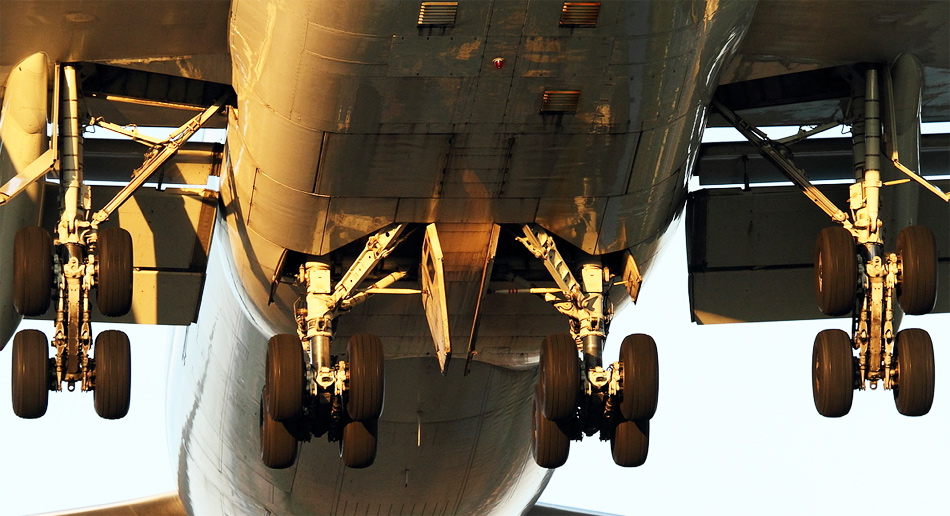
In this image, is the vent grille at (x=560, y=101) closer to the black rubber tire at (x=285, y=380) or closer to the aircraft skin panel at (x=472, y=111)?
the aircraft skin panel at (x=472, y=111)

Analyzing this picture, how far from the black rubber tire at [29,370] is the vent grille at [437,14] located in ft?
20.0

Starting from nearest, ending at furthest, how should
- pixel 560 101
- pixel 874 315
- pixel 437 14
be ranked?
→ pixel 437 14
pixel 560 101
pixel 874 315

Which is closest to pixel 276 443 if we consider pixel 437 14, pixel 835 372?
pixel 437 14

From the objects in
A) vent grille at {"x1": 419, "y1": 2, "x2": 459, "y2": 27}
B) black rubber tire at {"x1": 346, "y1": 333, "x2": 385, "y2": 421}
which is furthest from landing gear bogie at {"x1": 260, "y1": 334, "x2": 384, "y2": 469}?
vent grille at {"x1": 419, "y1": 2, "x2": 459, "y2": 27}

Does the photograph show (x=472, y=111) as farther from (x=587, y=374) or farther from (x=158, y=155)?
(x=158, y=155)

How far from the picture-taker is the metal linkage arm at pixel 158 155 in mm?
22516

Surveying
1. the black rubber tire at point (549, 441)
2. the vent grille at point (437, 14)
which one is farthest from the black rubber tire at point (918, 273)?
the vent grille at point (437, 14)

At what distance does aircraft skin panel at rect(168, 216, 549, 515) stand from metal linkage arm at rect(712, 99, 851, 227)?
4316 millimetres

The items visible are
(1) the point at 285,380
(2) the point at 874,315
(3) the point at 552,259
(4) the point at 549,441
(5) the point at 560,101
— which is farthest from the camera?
(4) the point at 549,441

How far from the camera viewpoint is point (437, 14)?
19188 mm

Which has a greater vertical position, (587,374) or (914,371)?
(914,371)

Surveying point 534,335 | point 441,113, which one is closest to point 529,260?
point 534,335

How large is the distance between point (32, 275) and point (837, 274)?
8396 mm

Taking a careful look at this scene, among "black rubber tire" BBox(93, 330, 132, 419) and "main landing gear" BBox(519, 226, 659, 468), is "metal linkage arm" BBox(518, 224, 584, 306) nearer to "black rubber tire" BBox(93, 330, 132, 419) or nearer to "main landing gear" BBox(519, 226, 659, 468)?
"main landing gear" BBox(519, 226, 659, 468)
